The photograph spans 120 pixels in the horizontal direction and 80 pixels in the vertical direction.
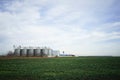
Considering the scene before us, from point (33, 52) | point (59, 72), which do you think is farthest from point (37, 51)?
point (59, 72)

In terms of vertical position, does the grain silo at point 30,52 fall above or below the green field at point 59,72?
above

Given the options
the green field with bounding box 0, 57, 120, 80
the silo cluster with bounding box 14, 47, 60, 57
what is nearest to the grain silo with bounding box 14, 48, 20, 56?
the silo cluster with bounding box 14, 47, 60, 57

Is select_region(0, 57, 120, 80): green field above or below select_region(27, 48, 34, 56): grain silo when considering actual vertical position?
below

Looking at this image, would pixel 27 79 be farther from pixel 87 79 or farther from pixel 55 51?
pixel 55 51

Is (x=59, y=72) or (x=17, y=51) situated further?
(x=17, y=51)

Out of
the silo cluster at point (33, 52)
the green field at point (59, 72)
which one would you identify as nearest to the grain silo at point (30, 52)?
the silo cluster at point (33, 52)

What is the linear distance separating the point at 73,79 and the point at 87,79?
138 centimetres

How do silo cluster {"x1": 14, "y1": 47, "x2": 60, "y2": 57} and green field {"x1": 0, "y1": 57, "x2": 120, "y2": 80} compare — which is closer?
green field {"x1": 0, "y1": 57, "x2": 120, "y2": 80}

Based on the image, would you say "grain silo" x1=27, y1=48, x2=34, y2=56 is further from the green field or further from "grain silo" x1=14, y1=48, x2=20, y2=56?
the green field

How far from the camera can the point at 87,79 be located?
1564 centimetres

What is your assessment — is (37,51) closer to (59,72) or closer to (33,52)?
(33,52)

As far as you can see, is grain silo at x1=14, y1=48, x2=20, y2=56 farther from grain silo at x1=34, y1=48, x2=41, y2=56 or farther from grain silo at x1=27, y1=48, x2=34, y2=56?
grain silo at x1=34, y1=48, x2=41, y2=56

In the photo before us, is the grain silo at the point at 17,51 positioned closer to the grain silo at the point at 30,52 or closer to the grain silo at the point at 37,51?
the grain silo at the point at 30,52

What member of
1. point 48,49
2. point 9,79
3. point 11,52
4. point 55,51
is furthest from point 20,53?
point 9,79
